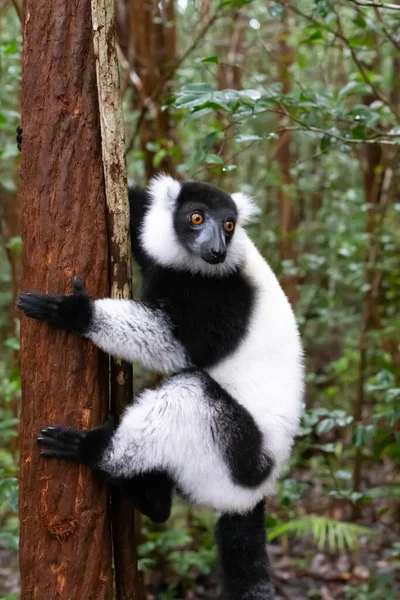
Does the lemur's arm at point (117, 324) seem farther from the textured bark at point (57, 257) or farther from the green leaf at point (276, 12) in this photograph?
the green leaf at point (276, 12)

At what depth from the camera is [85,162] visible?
2.62m

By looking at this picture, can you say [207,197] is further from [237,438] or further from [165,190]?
[237,438]

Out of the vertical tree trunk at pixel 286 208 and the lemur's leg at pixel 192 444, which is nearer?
the lemur's leg at pixel 192 444

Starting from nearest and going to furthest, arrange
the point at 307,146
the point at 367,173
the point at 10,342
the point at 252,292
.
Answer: the point at 252,292 → the point at 10,342 → the point at 367,173 → the point at 307,146

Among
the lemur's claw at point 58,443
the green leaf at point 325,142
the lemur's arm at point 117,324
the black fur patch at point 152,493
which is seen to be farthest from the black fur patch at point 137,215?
the lemur's claw at point 58,443

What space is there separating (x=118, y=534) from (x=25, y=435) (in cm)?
71

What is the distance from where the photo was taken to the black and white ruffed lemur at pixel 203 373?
9.11 feet

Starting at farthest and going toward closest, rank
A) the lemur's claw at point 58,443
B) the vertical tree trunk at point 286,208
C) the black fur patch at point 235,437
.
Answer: the vertical tree trunk at point 286,208 < the black fur patch at point 235,437 < the lemur's claw at point 58,443

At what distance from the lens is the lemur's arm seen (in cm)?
260

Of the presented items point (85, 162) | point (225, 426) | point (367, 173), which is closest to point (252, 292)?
point (225, 426)

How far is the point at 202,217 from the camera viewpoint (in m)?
3.43

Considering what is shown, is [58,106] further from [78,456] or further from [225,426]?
[225,426]

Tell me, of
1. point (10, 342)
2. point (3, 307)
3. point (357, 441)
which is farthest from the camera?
point (3, 307)

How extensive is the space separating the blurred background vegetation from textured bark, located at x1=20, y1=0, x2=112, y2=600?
71cm
